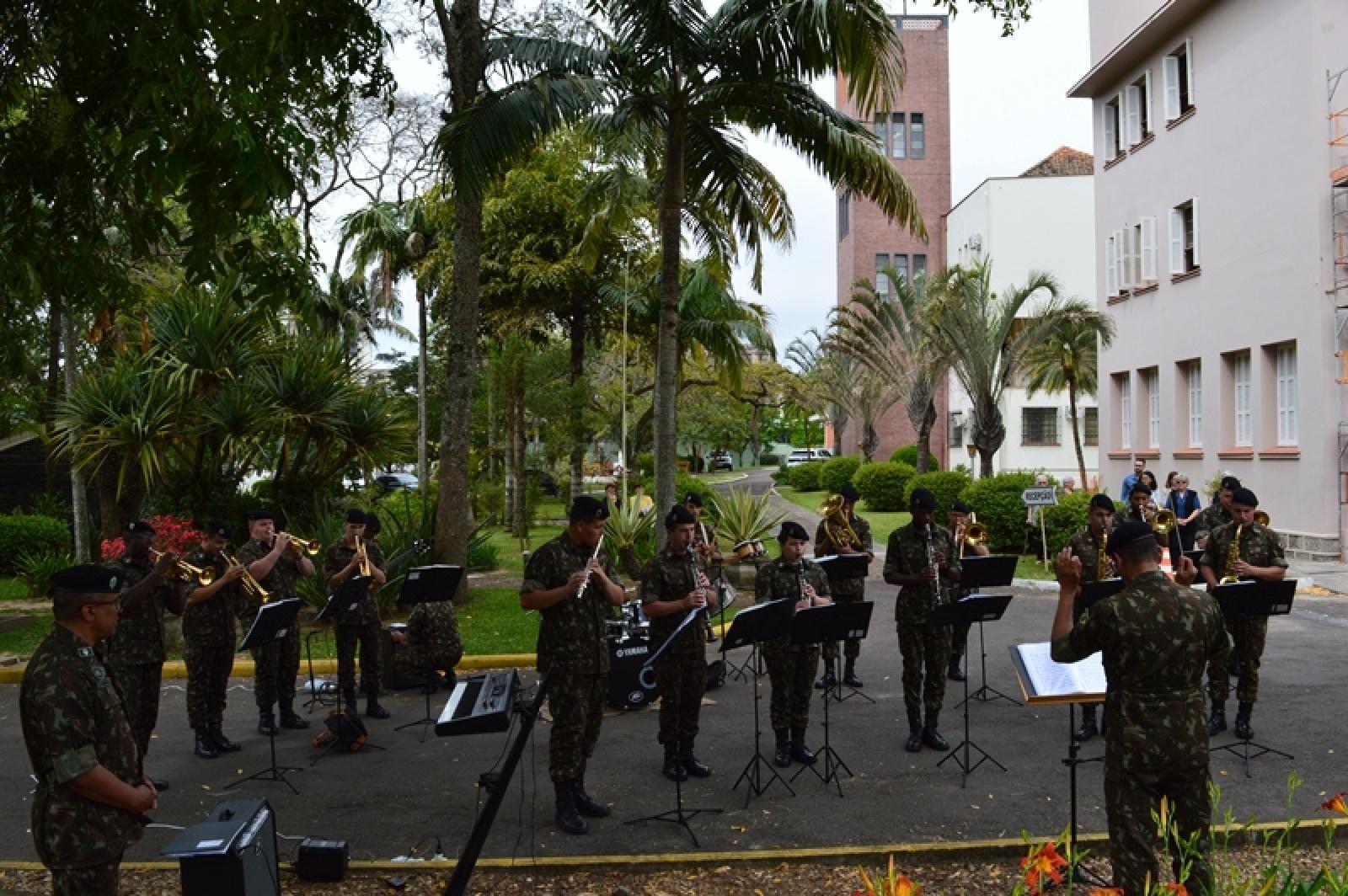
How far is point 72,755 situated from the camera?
4.52 meters

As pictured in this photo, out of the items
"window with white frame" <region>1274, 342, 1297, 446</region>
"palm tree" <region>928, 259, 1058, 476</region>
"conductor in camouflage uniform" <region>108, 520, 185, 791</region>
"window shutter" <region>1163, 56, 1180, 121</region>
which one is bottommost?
"conductor in camouflage uniform" <region>108, 520, 185, 791</region>

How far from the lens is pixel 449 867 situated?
21.6ft

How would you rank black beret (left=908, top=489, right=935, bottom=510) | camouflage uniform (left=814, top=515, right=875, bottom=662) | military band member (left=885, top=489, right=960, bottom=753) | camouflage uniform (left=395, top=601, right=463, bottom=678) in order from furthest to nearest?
1. camouflage uniform (left=814, top=515, right=875, bottom=662)
2. camouflage uniform (left=395, top=601, right=463, bottom=678)
3. black beret (left=908, top=489, right=935, bottom=510)
4. military band member (left=885, top=489, right=960, bottom=753)

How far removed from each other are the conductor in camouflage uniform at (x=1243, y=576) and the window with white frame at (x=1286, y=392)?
13.6 metres

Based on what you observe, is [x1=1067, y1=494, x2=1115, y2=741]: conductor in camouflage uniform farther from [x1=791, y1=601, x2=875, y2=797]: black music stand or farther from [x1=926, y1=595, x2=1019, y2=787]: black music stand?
[x1=791, y1=601, x2=875, y2=797]: black music stand

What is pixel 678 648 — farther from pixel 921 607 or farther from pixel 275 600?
pixel 275 600

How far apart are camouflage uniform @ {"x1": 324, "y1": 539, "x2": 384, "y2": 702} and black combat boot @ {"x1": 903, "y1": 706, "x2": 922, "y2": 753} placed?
5.19 meters

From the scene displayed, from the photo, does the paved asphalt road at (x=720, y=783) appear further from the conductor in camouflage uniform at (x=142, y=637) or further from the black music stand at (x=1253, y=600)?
the conductor in camouflage uniform at (x=142, y=637)

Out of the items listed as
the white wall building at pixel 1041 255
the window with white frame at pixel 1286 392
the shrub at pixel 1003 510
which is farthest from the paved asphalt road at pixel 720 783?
the white wall building at pixel 1041 255

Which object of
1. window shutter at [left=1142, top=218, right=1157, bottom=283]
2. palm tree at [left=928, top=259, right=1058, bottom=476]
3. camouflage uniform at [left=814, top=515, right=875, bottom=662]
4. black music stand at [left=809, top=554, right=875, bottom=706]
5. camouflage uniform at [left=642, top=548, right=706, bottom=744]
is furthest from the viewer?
palm tree at [left=928, top=259, right=1058, bottom=476]

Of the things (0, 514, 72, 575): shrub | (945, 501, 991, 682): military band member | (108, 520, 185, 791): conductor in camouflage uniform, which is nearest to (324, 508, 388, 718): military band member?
(108, 520, 185, 791): conductor in camouflage uniform

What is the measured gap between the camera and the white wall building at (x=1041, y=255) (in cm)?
4334

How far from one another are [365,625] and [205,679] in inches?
63.2

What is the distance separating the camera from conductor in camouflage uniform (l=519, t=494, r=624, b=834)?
7438mm
